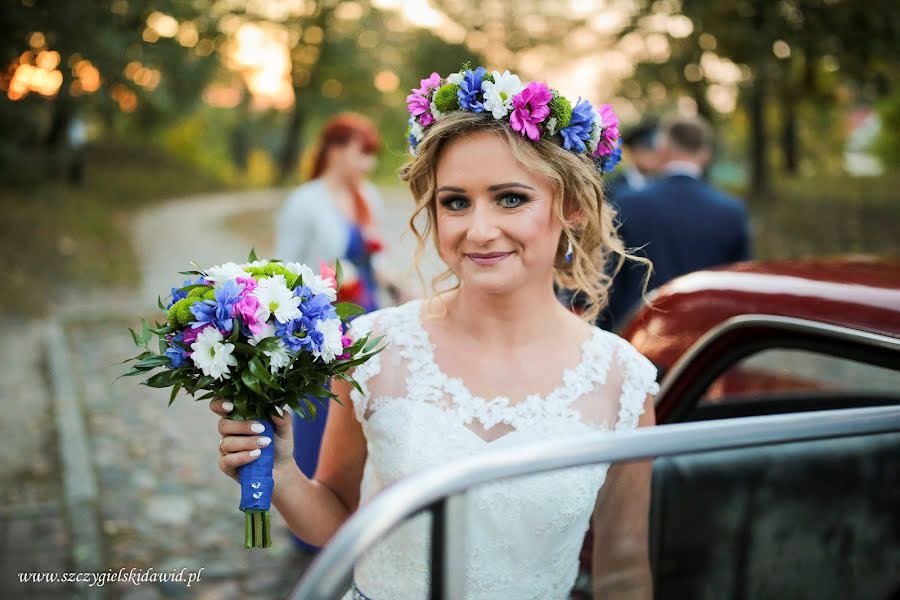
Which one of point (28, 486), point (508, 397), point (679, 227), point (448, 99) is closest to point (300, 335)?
point (508, 397)

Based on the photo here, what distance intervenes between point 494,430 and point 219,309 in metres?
0.69

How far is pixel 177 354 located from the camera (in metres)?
1.87

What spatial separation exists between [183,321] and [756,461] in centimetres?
114

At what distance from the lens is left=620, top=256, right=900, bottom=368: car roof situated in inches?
89.4

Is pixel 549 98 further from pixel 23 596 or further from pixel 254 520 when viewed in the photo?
pixel 23 596

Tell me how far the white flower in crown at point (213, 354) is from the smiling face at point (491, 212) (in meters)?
0.57

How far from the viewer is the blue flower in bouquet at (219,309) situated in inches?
72.7

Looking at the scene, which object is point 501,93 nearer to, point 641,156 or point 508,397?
point 508,397

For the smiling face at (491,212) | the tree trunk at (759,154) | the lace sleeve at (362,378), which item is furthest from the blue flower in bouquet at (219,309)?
the tree trunk at (759,154)

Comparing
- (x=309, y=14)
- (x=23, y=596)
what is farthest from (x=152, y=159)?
(x=23, y=596)

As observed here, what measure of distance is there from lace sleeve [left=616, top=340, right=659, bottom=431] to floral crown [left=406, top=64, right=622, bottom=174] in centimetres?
49

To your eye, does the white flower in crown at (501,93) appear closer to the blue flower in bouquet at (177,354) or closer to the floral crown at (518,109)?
the floral crown at (518,109)

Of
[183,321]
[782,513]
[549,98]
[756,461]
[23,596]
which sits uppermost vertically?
[549,98]

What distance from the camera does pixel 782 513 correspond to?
169 cm
